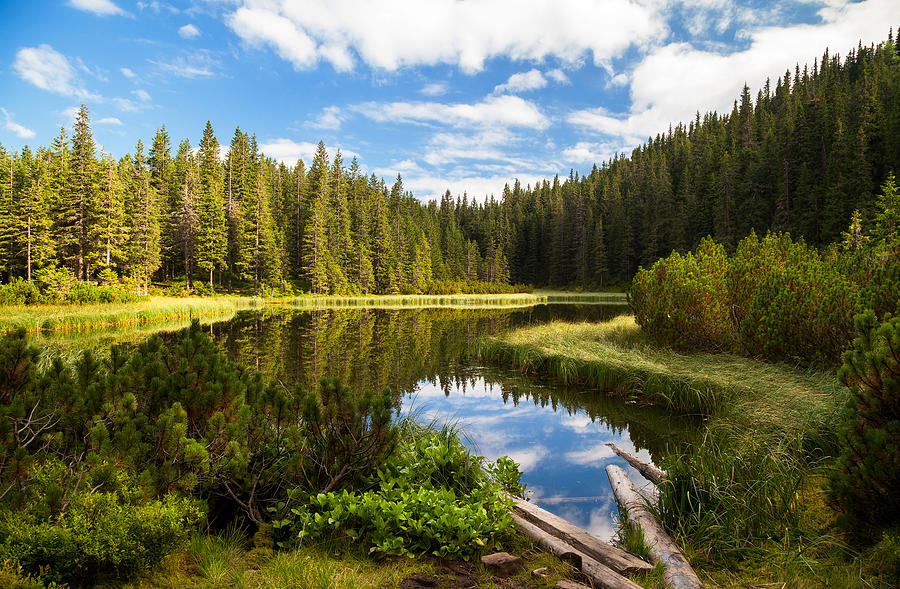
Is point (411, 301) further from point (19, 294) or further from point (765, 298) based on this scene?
point (765, 298)

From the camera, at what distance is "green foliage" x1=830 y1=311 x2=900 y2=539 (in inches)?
133

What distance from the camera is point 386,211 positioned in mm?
73188

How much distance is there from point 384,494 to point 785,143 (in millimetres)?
75587

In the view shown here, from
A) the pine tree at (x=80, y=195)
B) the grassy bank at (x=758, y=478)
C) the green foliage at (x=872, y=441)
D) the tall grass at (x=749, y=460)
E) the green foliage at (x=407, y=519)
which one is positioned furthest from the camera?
the pine tree at (x=80, y=195)

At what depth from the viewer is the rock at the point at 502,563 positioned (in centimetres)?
358

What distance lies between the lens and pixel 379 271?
68.2 metres

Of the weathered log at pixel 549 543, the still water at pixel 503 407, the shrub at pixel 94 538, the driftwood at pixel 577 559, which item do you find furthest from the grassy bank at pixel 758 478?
the shrub at pixel 94 538

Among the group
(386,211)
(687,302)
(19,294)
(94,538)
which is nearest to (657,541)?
(94,538)

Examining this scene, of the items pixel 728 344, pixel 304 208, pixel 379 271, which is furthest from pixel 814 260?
pixel 304 208

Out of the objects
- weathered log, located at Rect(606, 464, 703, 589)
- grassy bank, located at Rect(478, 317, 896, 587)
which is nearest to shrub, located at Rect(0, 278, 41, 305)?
grassy bank, located at Rect(478, 317, 896, 587)

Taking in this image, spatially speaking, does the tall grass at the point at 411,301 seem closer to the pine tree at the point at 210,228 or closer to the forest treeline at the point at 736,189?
the pine tree at the point at 210,228

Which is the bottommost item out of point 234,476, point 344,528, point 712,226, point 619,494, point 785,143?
point 619,494

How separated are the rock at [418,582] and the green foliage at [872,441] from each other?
3392mm

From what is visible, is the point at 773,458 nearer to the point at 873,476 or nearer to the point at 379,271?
the point at 873,476
